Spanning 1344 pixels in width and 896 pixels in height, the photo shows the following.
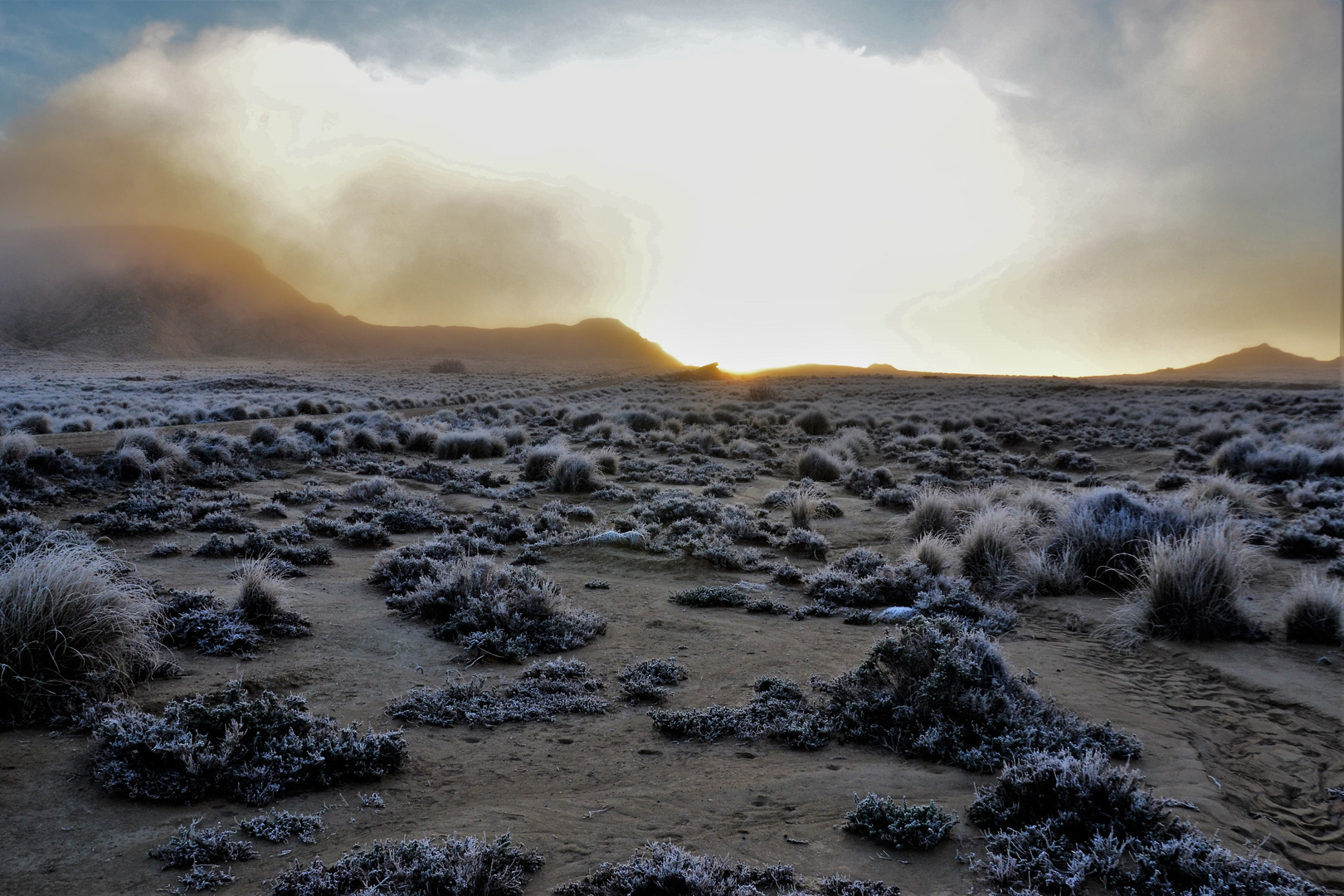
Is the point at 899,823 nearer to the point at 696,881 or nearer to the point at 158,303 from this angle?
the point at 696,881

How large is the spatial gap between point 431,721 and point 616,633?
98.8 inches

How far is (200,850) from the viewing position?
140 inches

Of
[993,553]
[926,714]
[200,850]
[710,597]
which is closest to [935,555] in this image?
[993,553]

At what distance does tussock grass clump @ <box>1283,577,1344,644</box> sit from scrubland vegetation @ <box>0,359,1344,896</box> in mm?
24

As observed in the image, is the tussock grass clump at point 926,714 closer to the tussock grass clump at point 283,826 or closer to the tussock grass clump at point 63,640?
the tussock grass clump at point 283,826

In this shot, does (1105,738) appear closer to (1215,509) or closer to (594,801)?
(594,801)

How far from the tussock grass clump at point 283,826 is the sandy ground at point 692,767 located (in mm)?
97

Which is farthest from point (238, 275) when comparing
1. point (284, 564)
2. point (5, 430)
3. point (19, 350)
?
point (284, 564)

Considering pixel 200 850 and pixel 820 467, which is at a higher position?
pixel 820 467

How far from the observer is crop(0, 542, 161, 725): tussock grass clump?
479 centimetres

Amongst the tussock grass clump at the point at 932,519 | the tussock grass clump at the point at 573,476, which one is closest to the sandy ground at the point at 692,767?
the tussock grass clump at the point at 932,519

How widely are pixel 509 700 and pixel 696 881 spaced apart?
282 cm

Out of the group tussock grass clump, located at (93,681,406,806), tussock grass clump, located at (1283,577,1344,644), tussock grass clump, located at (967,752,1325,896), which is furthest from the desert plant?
tussock grass clump, located at (93,681,406,806)

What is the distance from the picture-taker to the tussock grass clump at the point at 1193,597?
7031 mm
